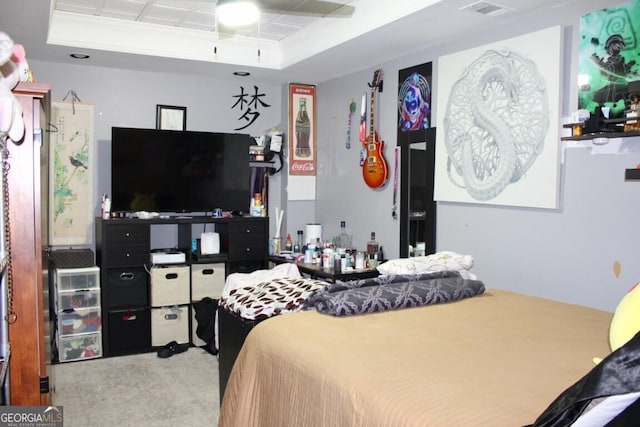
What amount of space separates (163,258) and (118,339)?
2.21ft

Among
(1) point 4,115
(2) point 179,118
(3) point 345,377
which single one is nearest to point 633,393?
(3) point 345,377

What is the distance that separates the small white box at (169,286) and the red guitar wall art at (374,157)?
1.61 m

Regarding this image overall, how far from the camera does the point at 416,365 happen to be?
1.60 meters

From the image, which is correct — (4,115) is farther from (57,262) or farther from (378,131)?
(378,131)

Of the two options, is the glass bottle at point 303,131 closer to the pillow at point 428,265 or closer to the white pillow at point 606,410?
the pillow at point 428,265

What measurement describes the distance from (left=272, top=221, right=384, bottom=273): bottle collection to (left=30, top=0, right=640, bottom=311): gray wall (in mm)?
93

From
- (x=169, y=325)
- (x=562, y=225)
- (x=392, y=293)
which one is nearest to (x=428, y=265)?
(x=392, y=293)

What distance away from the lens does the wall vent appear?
2.88 m

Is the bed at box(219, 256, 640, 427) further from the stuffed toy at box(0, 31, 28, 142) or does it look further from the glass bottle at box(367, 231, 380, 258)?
the glass bottle at box(367, 231, 380, 258)

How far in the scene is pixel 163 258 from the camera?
4.18 m

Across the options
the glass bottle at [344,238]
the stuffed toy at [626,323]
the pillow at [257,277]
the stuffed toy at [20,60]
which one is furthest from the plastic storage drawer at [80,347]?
the stuffed toy at [626,323]

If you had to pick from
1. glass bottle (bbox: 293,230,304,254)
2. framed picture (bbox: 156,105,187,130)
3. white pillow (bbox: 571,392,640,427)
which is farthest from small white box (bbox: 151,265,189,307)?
white pillow (bbox: 571,392,640,427)

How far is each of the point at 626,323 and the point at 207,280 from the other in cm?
331

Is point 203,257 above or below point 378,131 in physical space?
below
